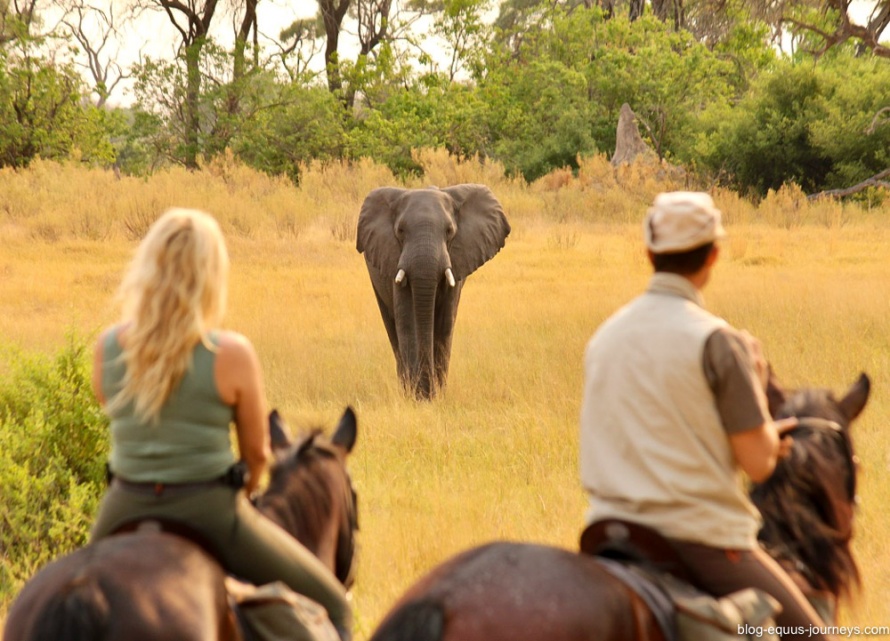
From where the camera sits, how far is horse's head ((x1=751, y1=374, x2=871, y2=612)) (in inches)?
121

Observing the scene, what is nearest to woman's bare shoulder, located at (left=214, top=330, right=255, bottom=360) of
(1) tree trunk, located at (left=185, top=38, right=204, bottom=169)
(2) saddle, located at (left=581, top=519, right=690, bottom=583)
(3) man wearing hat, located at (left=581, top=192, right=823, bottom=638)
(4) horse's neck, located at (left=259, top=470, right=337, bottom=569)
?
(4) horse's neck, located at (left=259, top=470, right=337, bottom=569)

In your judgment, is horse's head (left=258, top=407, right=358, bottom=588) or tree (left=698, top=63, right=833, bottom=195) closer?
horse's head (left=258, top=407, right=358, bottom=588)

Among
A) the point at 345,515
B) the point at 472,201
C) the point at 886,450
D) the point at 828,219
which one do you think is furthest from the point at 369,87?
the point at 345,515

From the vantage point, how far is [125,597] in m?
2.33

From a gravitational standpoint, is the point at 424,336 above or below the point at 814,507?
below

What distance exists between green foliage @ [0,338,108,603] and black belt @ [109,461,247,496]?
270 centimetres

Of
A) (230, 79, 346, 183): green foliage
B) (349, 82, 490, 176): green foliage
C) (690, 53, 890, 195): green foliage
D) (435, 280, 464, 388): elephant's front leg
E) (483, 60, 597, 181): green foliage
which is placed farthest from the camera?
(230, 79, 346, 183): green foliage

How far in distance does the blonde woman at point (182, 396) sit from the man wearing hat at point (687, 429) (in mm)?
842

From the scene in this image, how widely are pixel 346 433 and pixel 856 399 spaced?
1.47 m

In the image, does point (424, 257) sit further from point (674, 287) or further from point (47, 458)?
point (674, 287)

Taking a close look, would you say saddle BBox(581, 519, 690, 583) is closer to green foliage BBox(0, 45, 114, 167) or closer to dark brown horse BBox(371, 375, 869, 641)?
dark brown horse BBox(371, 375, 869, 641)

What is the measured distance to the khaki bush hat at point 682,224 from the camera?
2646 mm

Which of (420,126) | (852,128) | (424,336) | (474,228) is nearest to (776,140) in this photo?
(852,128)

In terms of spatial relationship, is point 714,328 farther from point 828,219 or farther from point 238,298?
point 828,219
